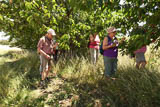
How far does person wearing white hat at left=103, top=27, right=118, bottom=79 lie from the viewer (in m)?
3.41

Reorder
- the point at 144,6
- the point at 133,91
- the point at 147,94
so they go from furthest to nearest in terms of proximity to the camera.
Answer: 1. the point at 133,91
2. the point at 147,94
3. the point at 144,6

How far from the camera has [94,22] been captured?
536 cm

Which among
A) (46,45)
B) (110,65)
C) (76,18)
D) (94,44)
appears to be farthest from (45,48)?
(76,18)

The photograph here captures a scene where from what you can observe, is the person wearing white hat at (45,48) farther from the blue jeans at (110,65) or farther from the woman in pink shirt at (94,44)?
the woman in pink shirt at (94,44)

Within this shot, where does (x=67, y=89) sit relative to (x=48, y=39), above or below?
below

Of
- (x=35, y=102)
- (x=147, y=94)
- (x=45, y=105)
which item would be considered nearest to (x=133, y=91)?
(x=147, y=94)

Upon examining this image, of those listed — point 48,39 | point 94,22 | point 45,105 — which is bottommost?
point 45,105

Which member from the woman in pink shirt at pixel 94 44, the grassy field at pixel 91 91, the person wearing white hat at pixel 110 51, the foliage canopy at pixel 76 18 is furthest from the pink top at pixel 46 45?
the woman in pink shirt at pixel 94 44

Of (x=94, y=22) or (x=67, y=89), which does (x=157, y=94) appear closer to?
(x=67, y=89)

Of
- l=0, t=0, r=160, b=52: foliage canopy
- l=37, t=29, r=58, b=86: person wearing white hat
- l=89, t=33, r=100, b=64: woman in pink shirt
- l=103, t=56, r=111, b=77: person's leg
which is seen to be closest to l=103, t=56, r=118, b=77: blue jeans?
l=103, t=56, r=111, b=77: person's leg

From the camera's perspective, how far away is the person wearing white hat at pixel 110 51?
3414 mm

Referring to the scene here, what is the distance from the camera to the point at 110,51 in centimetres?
355

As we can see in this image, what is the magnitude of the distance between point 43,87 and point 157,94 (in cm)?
322

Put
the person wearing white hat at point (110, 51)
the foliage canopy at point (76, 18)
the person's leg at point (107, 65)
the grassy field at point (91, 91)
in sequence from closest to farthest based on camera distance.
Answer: the foliage canopy at point (76, 18), the grassy field at point (91, 91), the person wearing white hat at point (110, 51), the person's leg at point (107, 65)
